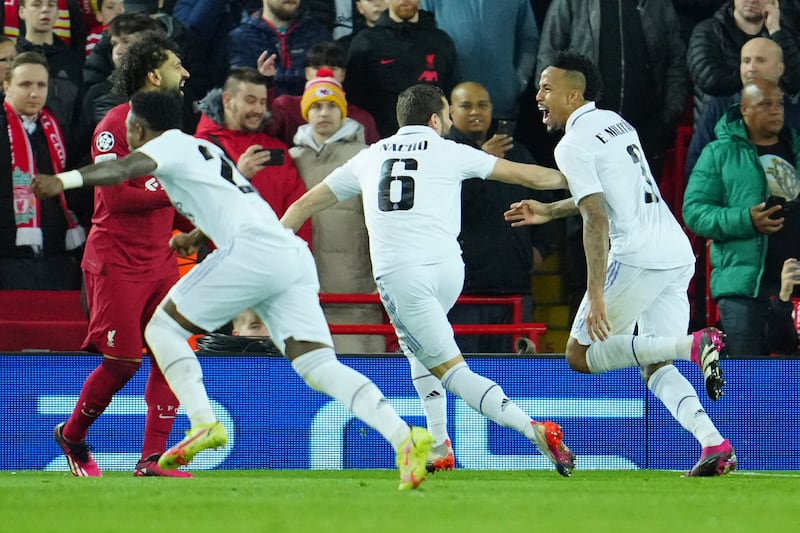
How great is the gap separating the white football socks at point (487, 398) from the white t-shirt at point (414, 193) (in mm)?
673

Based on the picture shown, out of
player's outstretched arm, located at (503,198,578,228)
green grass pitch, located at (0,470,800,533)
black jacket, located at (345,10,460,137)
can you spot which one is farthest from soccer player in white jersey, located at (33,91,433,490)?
black jacket, located at (345,10,460,137)

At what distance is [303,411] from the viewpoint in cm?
1028

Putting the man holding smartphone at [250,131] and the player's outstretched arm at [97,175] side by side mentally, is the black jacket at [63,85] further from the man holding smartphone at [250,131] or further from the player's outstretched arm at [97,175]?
the player's outstretched arm at [97,175]

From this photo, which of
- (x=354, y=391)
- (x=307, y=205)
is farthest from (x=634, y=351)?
(x=354, y=391)

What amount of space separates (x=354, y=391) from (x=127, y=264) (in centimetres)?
219

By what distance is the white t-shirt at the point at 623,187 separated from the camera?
8445 millimetres

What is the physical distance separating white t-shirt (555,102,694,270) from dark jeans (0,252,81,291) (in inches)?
172

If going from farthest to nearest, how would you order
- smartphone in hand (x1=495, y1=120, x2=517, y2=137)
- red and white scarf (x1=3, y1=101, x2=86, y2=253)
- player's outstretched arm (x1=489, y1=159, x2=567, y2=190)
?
smartphone in hand (x1=495, y1=120, x2=517, y2=137) < red and white scarf (x1=3, y1=101, x2=86, y2=253) < player's outstretched arm (x1=489, y1=159, x2=567, y2=190)

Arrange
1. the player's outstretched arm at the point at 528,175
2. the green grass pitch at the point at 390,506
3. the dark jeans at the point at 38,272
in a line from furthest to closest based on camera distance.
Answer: the dark jeans at the point at 38,272, the player's outstretched arm at the point at 528,175, the green grass pitch at the point at 390,506

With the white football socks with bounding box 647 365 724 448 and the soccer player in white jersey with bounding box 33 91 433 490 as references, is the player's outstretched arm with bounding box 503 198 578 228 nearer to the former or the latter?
the white football socks with bounding box 647 365 724 448

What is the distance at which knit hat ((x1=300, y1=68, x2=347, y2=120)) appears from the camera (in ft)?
36.4

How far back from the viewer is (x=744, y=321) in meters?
10.9

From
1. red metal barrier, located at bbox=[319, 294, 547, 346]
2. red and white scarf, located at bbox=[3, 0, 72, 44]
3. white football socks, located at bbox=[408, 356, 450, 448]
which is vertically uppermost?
red and white scarf, located at bbox=[3, 0, 72, 44]

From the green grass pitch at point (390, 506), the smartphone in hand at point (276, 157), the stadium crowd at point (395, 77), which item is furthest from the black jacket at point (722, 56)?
the green grass pitch at point (390, 506)
